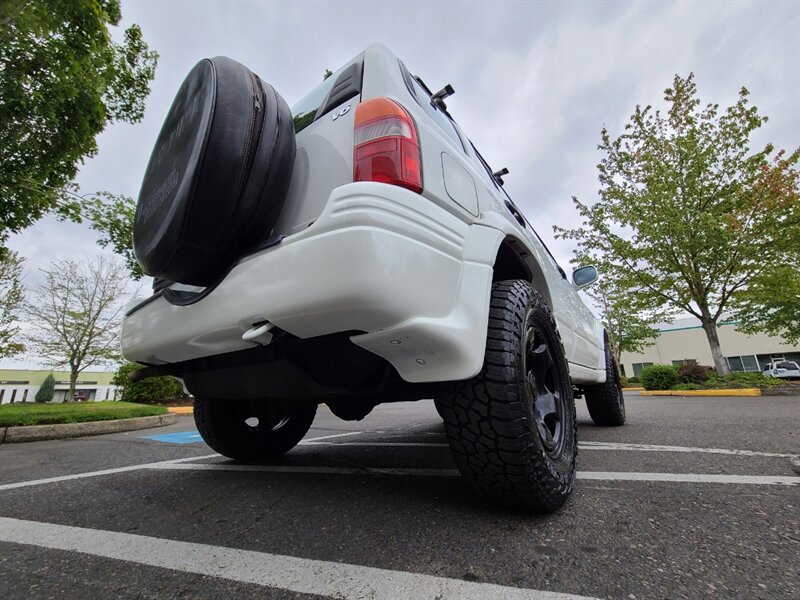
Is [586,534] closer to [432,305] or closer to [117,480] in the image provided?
[432,305]

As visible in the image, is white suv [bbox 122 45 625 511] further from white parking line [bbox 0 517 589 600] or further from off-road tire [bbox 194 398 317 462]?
off-road tire [bbox 194 398 317 462]

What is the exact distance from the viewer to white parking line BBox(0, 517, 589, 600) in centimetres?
92

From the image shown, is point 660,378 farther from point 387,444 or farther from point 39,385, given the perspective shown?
point 39,385

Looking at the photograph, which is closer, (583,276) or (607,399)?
(583,276)

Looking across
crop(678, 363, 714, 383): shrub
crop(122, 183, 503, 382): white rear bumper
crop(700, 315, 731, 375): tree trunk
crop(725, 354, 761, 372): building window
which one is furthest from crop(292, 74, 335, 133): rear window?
crop(725, 354, 761, 372): building window

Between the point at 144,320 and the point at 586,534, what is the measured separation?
185cm

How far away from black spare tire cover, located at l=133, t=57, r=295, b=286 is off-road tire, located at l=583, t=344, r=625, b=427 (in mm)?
3566

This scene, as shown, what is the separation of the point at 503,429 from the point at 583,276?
9.55 feet

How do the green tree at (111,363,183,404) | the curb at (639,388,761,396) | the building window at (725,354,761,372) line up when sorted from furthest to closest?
the building window at (725,354,761,372) < the green tree at (111,363,183,404) < the curb at (639,388,761,396)

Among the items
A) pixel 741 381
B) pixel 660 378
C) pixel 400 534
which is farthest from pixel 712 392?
pixel 400 534

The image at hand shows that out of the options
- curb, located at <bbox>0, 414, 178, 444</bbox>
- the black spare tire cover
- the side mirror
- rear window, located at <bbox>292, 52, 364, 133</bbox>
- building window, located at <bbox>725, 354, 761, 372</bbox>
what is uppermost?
building window, located at <bbox>725, 354, 761, 372</bbox>

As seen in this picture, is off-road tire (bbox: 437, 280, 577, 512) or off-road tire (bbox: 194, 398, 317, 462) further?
off-road tire (bbox: 194, 398, 317, 462)

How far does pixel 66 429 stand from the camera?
198 inches

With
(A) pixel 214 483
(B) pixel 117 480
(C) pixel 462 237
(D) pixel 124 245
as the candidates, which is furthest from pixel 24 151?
(C) pixel 462 237
